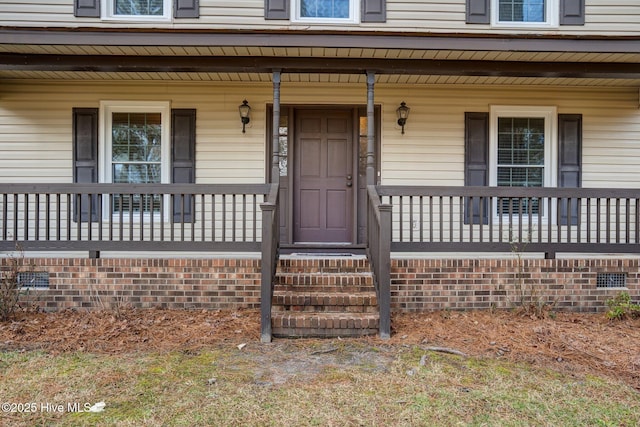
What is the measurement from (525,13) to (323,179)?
3.91m

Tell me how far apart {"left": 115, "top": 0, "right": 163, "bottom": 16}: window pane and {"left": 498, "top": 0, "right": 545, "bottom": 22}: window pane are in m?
5.05

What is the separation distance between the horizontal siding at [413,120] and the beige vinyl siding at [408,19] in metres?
0.83

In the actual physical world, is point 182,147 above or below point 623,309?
above

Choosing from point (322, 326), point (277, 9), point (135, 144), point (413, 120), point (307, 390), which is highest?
point (277, 9)

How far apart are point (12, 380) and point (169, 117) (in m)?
3.93

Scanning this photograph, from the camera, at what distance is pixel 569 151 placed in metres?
5.96

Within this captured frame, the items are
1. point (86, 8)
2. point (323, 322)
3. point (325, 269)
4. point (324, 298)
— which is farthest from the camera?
point (86, 8)

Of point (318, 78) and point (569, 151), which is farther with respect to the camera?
point (569, 151)

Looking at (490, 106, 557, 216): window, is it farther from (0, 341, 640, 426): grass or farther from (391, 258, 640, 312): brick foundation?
(0, 341, 640, 426): grass

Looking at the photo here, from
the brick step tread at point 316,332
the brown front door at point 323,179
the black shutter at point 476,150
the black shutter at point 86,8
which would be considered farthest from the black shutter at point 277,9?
the brick step tread at point 316,332

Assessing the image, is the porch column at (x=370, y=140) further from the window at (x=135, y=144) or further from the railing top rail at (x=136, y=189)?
the window at (x=135, y=144)

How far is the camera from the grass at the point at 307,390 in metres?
2.52

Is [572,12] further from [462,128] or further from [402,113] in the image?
[402,113]

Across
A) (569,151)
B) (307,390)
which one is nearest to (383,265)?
(307,390)
